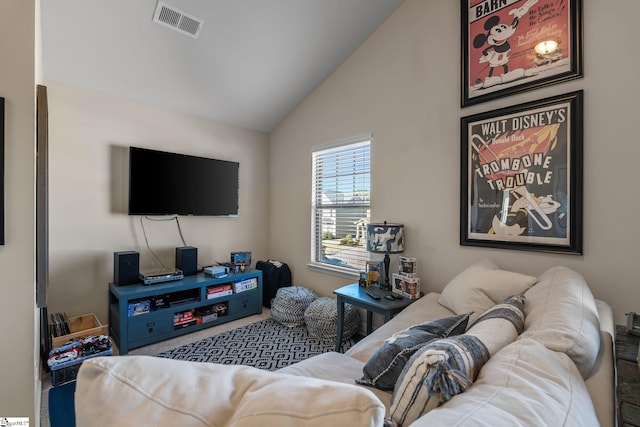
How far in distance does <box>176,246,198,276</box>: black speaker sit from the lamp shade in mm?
1927

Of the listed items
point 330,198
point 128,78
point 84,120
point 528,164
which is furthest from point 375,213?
point 84,120

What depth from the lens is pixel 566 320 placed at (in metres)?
1.01

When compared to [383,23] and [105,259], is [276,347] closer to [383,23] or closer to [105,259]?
[105,259]

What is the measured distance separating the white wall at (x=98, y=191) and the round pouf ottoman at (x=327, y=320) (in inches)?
60.3

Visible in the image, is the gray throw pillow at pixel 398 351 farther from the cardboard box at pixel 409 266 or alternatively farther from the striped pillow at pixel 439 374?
the cardboard box at pixel 409 266

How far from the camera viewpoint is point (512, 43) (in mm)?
2055

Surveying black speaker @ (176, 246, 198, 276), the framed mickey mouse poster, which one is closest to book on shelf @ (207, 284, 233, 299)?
black speaker @ (176, 246, 198, 276)

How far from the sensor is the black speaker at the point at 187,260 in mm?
3068

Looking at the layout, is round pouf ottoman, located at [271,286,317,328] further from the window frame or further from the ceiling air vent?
the ceiling air vent

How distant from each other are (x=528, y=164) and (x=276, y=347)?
246 cm

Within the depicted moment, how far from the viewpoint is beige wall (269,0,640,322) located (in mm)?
1657

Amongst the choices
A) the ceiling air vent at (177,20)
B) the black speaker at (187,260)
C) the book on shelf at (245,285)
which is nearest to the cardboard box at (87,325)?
the black speaker at (187,260)

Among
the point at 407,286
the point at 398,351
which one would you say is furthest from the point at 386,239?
the point at 398,351

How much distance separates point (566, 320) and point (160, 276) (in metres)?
2.99
